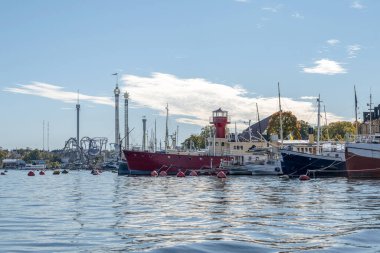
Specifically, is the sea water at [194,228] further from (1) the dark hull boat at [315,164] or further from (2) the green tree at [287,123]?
(2) the green tree at [287,123]

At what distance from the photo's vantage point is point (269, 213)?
92.3 feet

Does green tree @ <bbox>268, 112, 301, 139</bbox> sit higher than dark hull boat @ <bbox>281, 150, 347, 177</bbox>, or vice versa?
green tree @ <bbox>268, 112, 301, 139</bbox>

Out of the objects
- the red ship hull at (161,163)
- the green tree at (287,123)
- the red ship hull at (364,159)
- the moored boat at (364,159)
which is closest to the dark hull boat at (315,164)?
the moored boat at (364,159)

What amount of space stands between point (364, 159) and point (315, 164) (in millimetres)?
9844

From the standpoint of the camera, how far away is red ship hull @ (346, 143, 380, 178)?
2778 inches

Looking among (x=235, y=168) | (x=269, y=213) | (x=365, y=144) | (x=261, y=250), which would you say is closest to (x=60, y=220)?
(x=269, y=213)

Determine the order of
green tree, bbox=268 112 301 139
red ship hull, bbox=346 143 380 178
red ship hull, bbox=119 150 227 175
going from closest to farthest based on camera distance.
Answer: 1. red ship hull, bbox=346 143 380 178
2. red ship hull, bbox=119 150 227 175
3. green tree, bbox=268 112 301 139

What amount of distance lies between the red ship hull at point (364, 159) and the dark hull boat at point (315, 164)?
7316mm

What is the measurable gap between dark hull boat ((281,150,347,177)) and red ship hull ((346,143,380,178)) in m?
A: 7.32

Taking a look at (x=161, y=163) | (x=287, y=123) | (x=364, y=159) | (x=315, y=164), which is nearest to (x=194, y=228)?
(x=364, y=159)

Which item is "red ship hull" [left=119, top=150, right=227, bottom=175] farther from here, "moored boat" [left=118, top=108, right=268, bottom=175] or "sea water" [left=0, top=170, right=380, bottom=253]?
"sea water" [left=0, top=170, right=380, bottom=253]

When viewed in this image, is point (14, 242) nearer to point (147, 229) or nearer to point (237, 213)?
point (147, 229)

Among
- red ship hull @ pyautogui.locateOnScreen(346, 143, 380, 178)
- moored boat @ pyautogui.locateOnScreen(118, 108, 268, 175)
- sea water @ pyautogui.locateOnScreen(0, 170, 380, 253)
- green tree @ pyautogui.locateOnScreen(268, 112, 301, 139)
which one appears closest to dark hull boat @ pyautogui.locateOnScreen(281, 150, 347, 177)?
red ship hull @ pyautogui.locateOnScreen(346, 143, 380, 178)

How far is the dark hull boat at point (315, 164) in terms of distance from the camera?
80.0 meters
